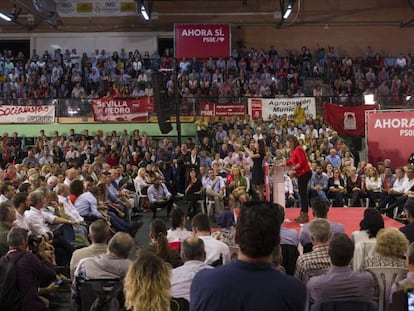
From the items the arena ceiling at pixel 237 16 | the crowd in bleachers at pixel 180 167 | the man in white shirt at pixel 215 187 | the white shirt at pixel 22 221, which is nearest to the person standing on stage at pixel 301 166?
the crowd in bleachers at pixel 180 167

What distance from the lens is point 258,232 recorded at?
1.88m

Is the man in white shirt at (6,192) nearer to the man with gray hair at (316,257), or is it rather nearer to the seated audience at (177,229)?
the seated audience at (177,229)

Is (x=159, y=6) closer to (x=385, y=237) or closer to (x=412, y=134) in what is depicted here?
(x=412, y=134)

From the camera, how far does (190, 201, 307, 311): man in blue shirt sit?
1.82 metres

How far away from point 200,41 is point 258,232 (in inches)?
829

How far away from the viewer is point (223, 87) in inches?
773

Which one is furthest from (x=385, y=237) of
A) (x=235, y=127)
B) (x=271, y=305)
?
(x=235, y=127)

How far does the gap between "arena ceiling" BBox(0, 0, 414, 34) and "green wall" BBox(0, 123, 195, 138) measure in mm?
8486

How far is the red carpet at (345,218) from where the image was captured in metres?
8.42

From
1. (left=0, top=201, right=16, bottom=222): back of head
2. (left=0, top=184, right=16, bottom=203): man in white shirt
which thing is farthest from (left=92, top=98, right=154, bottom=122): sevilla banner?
(left=0, top=201, right=16, bottom=222): back of head

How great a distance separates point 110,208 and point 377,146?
8.09 m

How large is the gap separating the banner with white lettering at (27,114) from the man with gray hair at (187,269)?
546 inches

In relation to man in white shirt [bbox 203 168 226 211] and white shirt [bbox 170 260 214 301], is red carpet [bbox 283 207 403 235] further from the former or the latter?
white shirt [bbox 170 260 214 301]

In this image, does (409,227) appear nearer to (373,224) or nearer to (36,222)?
(373,224)
